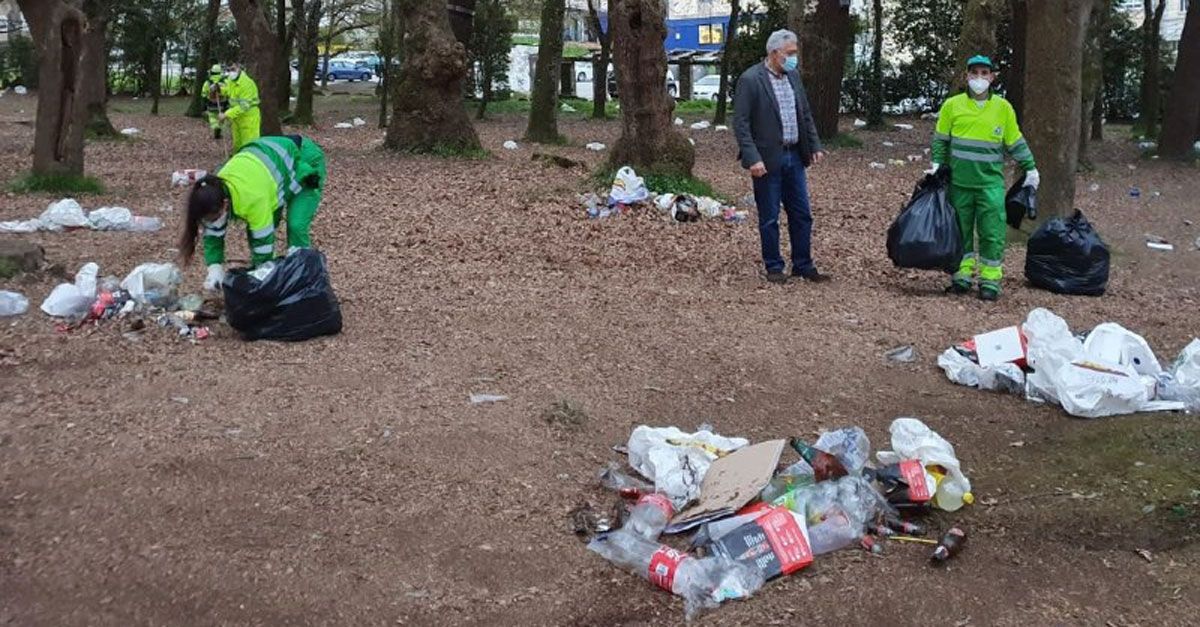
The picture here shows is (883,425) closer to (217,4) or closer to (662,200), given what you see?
(662,200)

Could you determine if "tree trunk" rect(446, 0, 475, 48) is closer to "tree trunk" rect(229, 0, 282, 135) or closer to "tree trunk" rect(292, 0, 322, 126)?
"tree trunk" rect(229, 0, 282, 135)

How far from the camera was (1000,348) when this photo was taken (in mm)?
5949

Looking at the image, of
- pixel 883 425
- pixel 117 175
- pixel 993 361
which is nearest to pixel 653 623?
pixel 883 425

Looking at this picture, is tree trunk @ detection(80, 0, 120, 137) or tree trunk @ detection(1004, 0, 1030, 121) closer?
tree trunk @ detection(1004, 0, 1030, 121)

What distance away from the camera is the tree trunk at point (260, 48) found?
1451 cm

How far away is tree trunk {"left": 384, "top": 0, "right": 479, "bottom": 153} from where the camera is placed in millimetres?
14492

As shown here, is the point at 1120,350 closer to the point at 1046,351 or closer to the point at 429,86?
the point at 1046,351

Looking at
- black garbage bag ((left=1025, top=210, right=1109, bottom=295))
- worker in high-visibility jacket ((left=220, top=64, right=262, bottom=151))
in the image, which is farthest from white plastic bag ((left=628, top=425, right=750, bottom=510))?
worker in high-visibility jacket ((left=220, top=64, right=262, bottom=151))

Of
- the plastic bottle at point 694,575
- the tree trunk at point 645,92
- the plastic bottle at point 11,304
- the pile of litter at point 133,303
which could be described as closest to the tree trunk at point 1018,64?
the tree trunk at point 645,92

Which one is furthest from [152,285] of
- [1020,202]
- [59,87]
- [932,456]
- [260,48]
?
[260,48]

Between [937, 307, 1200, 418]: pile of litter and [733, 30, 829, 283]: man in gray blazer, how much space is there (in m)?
2.02

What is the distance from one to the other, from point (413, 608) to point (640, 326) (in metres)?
3.36

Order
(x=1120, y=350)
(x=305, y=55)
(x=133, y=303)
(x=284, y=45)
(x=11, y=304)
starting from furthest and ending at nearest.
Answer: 1. (x=284, y=45)
2. (x=305, y=55)
3. (x=11, y=304)
4. (x=133, y=303)
5. (x=1120, y=350)

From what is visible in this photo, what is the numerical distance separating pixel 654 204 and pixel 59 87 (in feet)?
19.2
